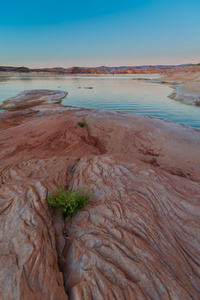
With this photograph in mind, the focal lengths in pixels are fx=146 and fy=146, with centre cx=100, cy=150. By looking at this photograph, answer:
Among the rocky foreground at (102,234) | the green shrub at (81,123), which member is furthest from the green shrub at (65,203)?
the green shrub at (81,123)

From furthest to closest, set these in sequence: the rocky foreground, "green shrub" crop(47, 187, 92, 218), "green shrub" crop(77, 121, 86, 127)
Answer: "green shrub" crop(77, 121, 86, 127), "green shrub" crop(47, 187, 92, 218), the rocky foreground

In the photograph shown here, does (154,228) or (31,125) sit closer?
(154,228)

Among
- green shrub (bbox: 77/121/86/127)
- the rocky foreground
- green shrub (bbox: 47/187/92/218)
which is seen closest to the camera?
the rocky foreground

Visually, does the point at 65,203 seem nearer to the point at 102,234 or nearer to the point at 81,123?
the point at 102,234

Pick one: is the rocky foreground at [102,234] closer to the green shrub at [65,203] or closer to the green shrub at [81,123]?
the green shrub at [65,203]

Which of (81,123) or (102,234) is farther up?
(102,234)

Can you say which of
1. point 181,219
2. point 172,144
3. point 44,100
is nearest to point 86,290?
point 181,219

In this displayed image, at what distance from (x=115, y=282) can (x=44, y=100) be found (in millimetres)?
21012

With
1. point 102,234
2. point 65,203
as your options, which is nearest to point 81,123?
point 65,203

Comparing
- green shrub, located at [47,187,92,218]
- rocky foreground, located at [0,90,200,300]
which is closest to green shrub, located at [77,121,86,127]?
rocky foreground, located at [0,90,200,300]

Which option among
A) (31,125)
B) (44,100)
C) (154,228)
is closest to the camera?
(154,228)

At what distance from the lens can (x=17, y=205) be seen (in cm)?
301

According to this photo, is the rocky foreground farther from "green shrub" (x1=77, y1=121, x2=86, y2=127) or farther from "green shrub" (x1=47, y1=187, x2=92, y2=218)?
"green shrub" (x1=77, y1=121, x2=86, y2=127)

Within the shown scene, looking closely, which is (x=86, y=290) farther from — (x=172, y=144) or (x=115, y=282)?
(x=172, y=144)
